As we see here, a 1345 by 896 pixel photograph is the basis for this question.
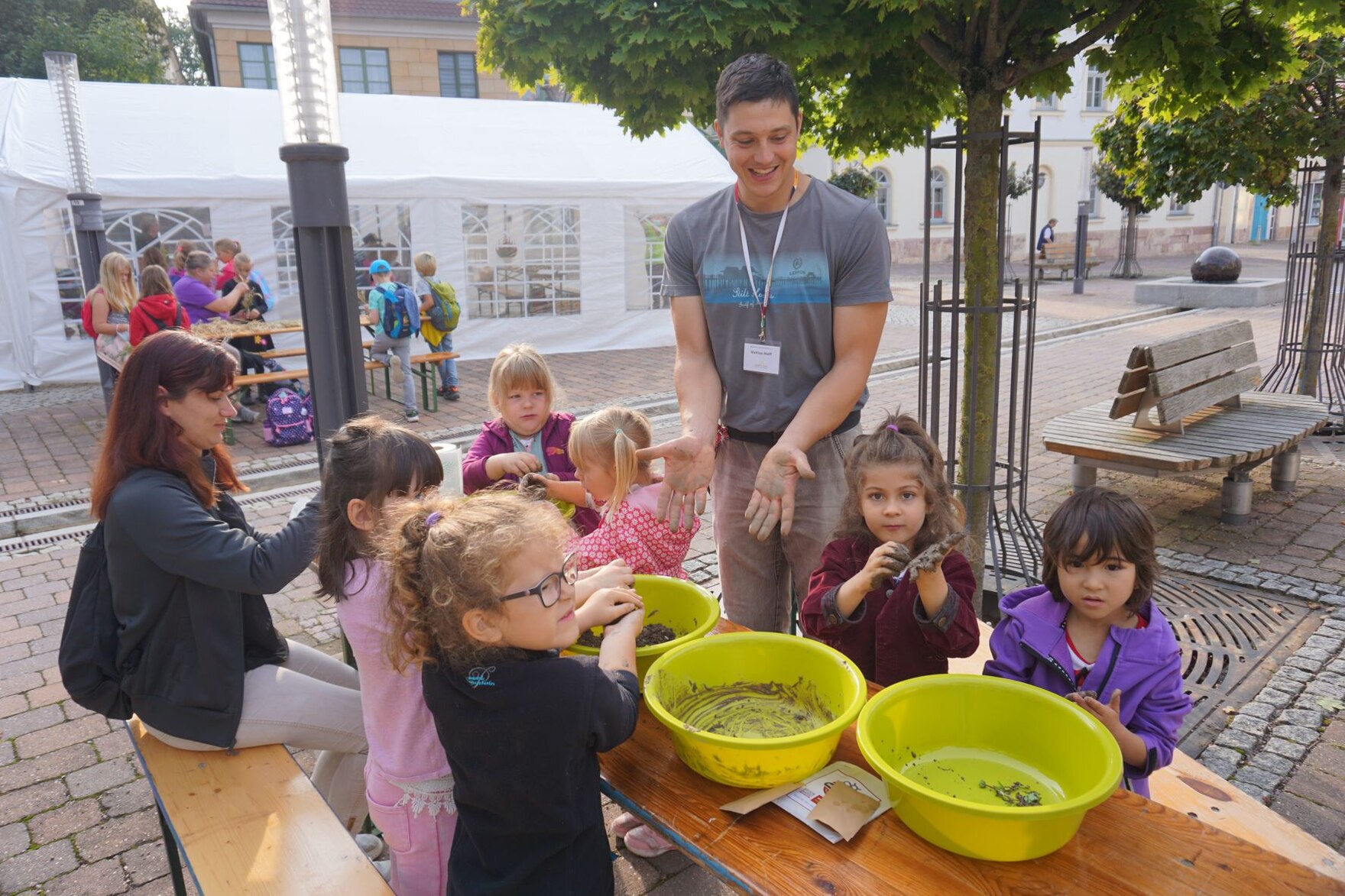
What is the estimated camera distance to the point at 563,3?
3.26 meters

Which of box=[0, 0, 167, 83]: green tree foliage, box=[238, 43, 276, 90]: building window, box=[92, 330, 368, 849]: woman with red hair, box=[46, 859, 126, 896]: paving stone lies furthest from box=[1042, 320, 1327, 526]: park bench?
box=[0, 0, 167, 83]: green tree foliage

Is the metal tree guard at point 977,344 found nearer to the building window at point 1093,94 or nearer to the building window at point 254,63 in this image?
the building window at point 254,63

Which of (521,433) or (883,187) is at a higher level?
(883,187)

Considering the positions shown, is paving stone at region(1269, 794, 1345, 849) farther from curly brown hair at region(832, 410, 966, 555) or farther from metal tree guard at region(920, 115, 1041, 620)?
curly brown hair at region(832, 410, 966, 555)

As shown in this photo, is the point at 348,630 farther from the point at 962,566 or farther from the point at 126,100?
the point at 126,100

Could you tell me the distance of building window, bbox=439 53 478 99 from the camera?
94.5ft

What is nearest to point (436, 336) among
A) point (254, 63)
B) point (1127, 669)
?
point (1127, 669)

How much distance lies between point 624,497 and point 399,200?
974 centimetres

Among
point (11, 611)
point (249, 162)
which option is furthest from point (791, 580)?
point (249, 162)

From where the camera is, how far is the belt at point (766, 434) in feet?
9.15

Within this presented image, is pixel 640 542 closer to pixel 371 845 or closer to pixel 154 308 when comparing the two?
pixel 371 845

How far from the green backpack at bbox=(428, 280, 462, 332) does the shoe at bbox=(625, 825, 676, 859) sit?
824cm

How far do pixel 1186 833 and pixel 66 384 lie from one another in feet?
41.6

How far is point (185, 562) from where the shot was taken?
232 cm
